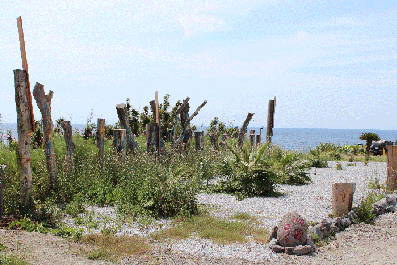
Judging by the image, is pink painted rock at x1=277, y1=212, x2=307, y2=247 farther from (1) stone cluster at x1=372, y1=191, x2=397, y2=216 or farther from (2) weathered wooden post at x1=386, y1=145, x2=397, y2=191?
(2) weathered wooden post at x1=386, y1=145, x2=397, y2=191

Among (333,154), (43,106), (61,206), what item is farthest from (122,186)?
(333,154)

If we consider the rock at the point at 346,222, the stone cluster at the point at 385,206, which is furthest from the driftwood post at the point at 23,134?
the stone cluster at the point at 385,206

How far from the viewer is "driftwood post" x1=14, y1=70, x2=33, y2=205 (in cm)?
586

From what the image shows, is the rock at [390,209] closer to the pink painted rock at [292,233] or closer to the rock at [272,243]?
the pink painted rock at [292,233]

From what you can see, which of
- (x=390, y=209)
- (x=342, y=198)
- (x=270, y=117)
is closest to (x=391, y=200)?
(x=390, y=209)

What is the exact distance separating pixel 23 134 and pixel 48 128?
0.96 metres

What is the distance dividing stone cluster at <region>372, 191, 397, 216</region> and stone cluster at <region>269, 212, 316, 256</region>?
7.63ft

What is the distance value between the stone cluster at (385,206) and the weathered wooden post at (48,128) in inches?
227

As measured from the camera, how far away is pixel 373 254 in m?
4.70

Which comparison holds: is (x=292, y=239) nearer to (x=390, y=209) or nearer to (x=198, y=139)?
(x=390, y=209)

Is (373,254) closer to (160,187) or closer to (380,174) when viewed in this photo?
(160,187)

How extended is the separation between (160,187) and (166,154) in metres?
3.69

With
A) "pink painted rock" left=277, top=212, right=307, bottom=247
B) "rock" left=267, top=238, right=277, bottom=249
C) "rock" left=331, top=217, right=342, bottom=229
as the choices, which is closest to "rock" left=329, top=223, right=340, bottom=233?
"rock" left=331, top=217, right=342, bottom=229

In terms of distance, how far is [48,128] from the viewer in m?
6.92
